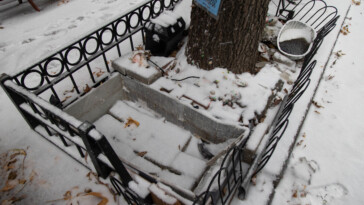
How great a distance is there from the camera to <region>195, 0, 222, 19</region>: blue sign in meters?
2.35

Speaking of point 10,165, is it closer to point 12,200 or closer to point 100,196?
point 12,200

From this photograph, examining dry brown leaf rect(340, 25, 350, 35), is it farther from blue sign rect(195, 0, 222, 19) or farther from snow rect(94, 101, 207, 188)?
snow rect(94, 101, 207, 188)

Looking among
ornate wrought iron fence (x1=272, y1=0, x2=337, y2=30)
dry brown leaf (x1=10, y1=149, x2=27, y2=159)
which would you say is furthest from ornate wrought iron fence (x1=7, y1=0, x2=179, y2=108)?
ornate wrought iron fence (x1=272, y1=0, x2=337, y2=30)

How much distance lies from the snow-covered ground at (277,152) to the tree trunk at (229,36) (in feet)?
3.80

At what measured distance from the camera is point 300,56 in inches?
128

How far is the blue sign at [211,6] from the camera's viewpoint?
2.35m

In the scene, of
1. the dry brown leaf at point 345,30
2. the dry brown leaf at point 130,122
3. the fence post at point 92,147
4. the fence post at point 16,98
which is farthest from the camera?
the dry brown leaf at point 345,30

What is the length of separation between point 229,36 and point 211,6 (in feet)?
1.44

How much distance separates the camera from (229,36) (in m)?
2.67

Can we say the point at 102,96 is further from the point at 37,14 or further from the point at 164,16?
the point at 37,14

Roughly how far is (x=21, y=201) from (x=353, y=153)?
162 inches

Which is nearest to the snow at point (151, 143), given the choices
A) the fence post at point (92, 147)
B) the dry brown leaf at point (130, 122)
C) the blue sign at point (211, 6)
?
the dry brown leaf at point (130, 122)

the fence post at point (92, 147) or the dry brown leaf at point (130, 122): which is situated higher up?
the fence post at point (92, 147)

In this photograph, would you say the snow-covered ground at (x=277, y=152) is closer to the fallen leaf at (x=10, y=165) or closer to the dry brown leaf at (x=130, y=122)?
the fallen leaf at (x=10, y=165)
